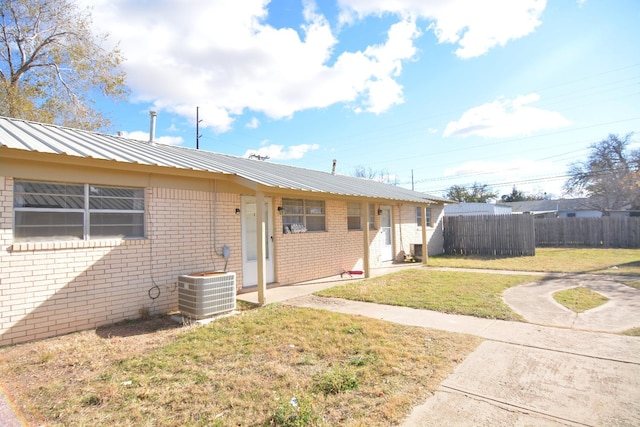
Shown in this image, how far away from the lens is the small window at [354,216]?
12416 mm

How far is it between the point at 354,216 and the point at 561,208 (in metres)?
37.4

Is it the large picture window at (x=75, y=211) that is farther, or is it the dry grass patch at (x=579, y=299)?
the dry grass patch at (x=579, y=299)

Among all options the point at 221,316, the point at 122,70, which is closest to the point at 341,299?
the point at 221,316

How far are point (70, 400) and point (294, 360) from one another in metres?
2.28

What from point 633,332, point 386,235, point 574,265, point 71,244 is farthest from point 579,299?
point 71,244

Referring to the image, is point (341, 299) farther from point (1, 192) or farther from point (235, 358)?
point (1, 192)

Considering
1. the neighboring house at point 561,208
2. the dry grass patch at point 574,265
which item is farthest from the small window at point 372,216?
the neighboring house at point 561,208

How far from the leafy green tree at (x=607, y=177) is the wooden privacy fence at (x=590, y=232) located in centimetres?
1638

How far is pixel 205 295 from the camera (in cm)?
608

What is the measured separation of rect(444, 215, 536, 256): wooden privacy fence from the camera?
1575cm

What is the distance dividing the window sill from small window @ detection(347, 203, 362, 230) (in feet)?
24.1

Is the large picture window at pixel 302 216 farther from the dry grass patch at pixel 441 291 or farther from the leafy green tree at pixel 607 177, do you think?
the leafy green tree at pixel 607 177

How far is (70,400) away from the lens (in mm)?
3404

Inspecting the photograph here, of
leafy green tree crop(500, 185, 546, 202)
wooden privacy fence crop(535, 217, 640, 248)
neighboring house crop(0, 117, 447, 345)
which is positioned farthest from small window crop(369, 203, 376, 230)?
leafy green tree crop(500, 185, 546, 202)
